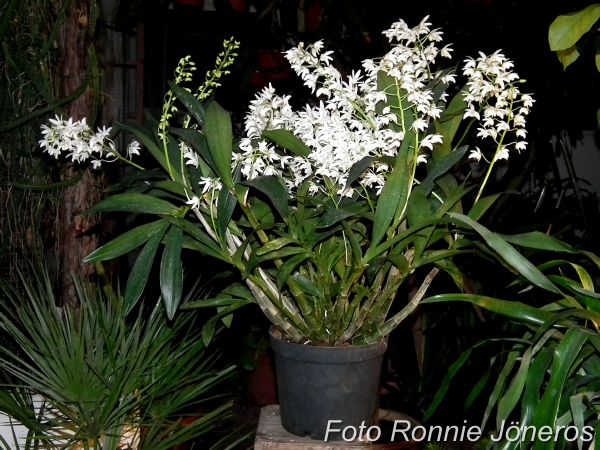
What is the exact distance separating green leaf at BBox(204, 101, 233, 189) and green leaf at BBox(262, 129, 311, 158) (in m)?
0.07

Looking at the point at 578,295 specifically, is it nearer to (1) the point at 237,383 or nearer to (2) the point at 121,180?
(2) the point at 121,180

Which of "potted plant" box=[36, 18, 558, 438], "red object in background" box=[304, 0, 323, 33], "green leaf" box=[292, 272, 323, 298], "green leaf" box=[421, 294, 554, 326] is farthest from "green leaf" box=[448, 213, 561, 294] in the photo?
"red object in background" box=[304, 0, 323, 33]

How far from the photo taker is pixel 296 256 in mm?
1342

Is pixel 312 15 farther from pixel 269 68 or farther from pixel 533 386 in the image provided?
pixel 533 386

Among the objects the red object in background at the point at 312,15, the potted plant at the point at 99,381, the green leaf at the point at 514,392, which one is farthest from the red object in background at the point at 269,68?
the green leaf at the point at 514,392

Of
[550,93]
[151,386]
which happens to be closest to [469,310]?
[550,93]

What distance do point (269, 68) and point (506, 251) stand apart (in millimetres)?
1932

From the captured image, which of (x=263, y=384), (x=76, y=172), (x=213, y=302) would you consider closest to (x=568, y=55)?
(x=213, y=302)

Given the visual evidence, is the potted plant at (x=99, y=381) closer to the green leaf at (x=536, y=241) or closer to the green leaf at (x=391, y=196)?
the green leaf at (x=391, y=196)

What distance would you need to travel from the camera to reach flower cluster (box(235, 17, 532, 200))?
1.30m

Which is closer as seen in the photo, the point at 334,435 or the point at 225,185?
the point at 225,185

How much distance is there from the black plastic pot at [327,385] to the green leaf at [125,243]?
0.31 meters

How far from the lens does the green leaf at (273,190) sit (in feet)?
→ 4.14

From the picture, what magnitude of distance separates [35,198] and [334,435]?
53.9 inches
